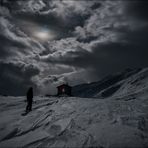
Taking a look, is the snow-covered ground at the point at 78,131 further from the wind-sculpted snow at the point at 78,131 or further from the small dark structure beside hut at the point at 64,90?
the small dark structure beside hut at the point at 64,90

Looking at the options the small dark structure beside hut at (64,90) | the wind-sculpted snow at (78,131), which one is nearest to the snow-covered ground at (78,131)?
the wind-sculpted snow at (78,131)

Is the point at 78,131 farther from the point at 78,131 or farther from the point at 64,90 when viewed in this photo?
the point at 64,90

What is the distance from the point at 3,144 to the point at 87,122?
18.2 ft

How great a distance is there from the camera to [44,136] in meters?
12.7

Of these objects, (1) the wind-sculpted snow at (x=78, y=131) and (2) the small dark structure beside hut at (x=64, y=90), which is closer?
(1) the wind-sculpted snow at (x=78, y=131)

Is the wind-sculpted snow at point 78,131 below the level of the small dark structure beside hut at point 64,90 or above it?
below

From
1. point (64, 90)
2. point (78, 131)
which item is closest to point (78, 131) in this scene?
point (78, 131)

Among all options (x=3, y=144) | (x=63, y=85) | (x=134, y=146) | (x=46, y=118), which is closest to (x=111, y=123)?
(x=134, y=146)

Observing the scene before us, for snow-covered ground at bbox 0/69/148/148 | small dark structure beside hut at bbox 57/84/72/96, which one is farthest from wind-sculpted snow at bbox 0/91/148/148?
small dark structure beside hut at bbox 57/84/72/96

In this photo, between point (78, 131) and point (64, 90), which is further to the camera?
point (64, 90)

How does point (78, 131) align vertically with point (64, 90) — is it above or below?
below

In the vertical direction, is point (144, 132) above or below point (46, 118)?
below

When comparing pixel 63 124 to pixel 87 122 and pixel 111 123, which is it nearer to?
pixel 87 122

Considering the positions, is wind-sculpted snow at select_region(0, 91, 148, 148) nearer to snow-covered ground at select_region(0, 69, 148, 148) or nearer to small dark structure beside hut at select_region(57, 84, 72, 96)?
snow-covered ground at select_region(0, 69, 148, 148)
